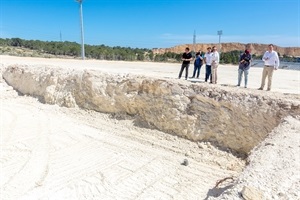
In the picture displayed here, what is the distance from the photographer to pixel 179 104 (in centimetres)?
867

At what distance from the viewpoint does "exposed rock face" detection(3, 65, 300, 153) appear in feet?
24.6

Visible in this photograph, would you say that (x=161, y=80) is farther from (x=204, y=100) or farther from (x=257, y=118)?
(x=257, y=118)

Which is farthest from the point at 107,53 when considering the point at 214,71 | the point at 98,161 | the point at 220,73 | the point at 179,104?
the point at 98,161

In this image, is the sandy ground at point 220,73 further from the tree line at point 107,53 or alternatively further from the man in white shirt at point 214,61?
the tree line at point 107,53

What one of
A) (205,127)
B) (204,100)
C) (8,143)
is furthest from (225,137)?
(8,143)

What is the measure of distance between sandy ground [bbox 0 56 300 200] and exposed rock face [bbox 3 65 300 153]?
0.43 m

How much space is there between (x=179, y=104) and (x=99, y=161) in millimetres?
3182

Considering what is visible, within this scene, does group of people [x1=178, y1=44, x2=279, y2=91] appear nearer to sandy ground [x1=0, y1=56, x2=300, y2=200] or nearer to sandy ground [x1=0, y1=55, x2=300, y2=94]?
sandy ground [x1=0, y1=55, x2=300, y2=94]

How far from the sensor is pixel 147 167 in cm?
694

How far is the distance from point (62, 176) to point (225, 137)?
471 cm

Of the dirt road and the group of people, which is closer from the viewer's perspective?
the dirt road

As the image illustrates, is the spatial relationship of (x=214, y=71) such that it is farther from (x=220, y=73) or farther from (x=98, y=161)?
(x=220, y=73)

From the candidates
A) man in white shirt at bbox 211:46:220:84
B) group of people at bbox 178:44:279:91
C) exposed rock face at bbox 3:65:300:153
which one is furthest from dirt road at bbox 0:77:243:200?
man in white shirt at bbox 211:46:220:84

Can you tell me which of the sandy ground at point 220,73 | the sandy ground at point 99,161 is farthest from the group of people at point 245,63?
the sandy ground at point 99,161
